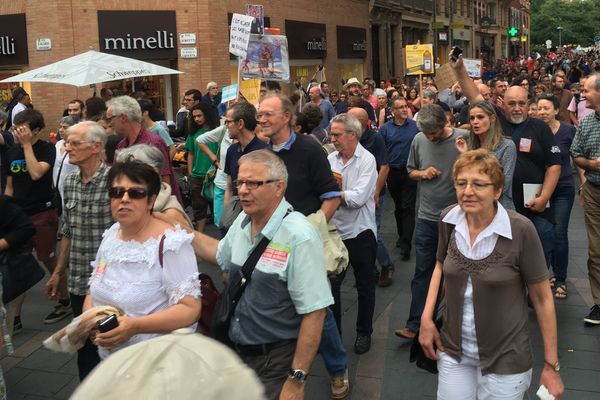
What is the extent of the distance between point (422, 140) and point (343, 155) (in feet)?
2.59

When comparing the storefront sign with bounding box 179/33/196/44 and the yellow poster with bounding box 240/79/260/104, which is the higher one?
the storefront sign with bounding box 179/33/196/44

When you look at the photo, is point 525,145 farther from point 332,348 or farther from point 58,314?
point 58,314

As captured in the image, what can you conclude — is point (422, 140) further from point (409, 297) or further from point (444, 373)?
point (444, 373)

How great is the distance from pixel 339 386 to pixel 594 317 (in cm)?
247

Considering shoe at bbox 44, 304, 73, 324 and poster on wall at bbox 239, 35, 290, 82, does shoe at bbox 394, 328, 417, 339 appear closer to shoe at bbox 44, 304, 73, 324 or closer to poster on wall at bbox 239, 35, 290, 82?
shoe at bbox 44, 304, 73, 324

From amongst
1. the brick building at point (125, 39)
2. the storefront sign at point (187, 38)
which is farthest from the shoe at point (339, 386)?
the storefront sign at point (187, 38)

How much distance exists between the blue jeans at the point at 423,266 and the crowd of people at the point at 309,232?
0.01m

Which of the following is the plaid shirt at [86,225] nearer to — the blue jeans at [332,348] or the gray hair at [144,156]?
the gray hair at [144,156]

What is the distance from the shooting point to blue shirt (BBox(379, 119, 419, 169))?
28.1 ft

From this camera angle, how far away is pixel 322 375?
488 centimetres

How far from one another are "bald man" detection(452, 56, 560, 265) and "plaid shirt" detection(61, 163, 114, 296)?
3234mm

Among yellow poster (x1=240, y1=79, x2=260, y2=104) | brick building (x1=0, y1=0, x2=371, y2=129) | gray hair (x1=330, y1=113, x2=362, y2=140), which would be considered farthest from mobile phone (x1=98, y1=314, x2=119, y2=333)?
brick building (x1=0, y1=0, x2=371, y2=129)

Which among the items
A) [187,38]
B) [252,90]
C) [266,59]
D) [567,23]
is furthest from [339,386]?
[567,23]

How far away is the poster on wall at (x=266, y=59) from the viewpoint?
927 cm
